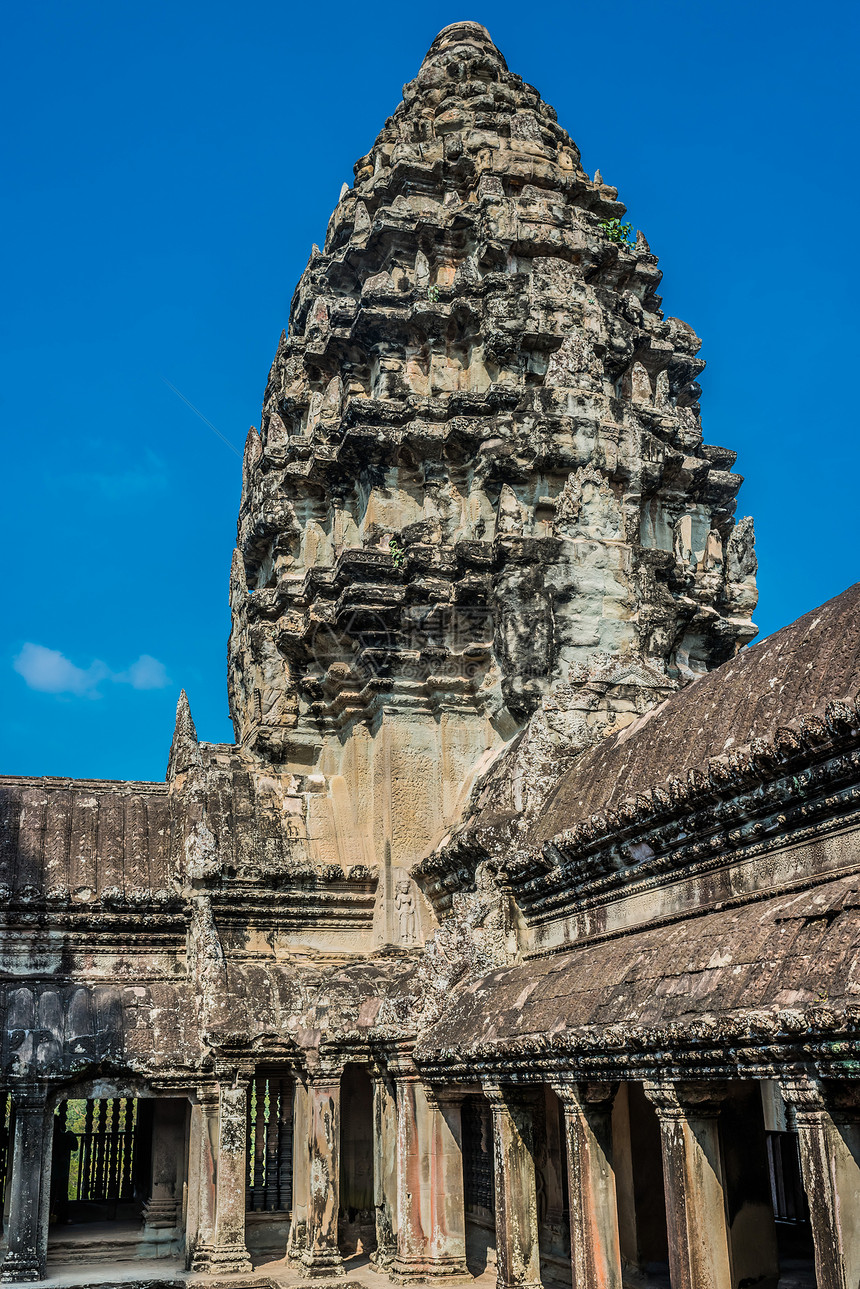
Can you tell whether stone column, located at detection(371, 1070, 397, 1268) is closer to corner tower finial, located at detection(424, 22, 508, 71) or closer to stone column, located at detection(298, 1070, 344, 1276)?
stone column, located at detection(298, 1070, 344, 1276)

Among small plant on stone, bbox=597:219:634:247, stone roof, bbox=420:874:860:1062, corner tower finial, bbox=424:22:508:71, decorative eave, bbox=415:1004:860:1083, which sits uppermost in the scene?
corner tower finial, bbox=424:22:508:71

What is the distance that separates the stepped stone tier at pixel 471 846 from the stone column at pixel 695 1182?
24 mm

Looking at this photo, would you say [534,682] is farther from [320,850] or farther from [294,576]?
[294,576]

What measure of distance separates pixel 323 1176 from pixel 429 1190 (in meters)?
1.49

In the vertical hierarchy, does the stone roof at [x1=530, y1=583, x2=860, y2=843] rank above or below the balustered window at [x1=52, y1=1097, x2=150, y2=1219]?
above

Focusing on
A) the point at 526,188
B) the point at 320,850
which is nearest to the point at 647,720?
the point at 320,850

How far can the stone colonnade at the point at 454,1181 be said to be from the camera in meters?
6.61

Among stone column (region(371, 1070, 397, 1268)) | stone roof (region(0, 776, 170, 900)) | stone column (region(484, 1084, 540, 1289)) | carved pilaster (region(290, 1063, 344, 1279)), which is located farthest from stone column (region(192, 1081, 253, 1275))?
stone column (region(484, 1084, 540, 1289))

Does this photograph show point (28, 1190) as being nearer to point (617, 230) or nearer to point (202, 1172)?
point (202, 1172)

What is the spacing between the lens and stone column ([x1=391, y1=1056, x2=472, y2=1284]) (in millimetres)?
12281

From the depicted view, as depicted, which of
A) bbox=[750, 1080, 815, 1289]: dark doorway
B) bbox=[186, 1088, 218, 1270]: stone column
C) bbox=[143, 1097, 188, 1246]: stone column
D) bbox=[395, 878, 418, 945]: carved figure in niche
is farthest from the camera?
bbox=[143, 1097, 188, 1246]: stone column

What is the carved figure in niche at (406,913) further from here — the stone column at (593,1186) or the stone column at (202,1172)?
the stone column at (593,1186)

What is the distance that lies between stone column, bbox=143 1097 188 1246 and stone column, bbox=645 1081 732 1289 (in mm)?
9295

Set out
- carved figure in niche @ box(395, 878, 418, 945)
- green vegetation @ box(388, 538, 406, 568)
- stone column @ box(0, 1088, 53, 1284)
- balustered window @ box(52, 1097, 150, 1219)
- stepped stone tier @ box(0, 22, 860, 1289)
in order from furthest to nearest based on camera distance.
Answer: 1. balustered window @ box(52, 1097, 150, 1219)
2. green vegetation @ box(388, 538, 406, 568)
3. carved figure in niche @ box(395, 878, 418, 945)
4. stone column @ box(0, 1088, 53, 1284)
5. stepped stone tier @ box(0, 22, 860, 1289)
